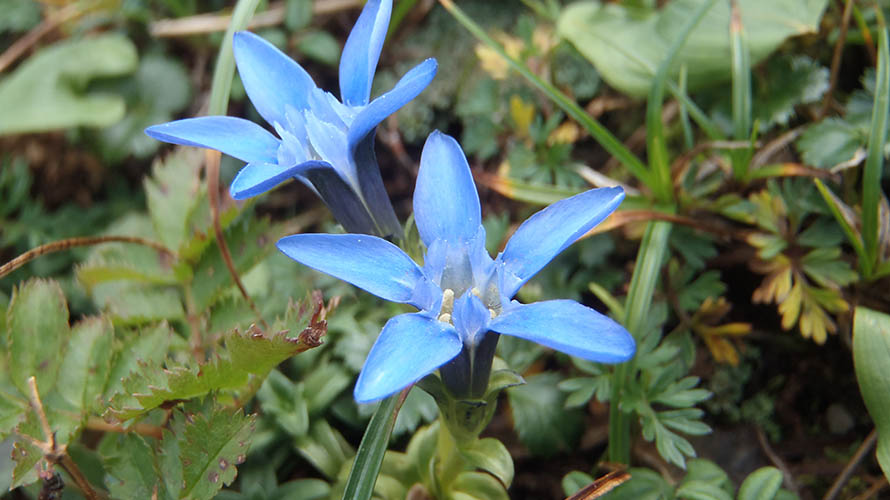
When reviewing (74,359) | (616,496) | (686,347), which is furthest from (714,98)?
(74,359)

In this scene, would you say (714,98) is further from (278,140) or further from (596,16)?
(278,140)

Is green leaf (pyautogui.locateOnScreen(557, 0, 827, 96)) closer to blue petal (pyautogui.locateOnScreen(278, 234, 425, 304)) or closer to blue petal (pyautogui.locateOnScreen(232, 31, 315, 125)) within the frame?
blue petal (pyautogui.locateOnScreen(232, 31, 315, 125))

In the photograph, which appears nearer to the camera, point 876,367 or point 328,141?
point 328,141

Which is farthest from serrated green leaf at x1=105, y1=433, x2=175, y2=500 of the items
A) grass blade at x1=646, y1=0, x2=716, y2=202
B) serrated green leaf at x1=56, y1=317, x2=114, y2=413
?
grass blade at x1=646, y1=0, x2=716, y2=202

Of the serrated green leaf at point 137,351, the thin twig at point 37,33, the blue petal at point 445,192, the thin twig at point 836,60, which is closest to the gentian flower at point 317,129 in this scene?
the blue petal at point 445,192

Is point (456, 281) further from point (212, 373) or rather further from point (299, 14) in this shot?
point (299, 14)

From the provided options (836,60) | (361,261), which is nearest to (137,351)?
(361,261)
